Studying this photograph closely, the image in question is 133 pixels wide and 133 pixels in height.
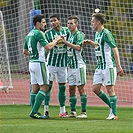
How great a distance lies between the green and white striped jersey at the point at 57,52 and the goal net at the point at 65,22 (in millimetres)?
4329

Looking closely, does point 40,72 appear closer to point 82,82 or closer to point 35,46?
point 35,46

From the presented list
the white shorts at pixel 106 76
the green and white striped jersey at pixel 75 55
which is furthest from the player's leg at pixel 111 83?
the green and white striped jersey at pixel 75 55

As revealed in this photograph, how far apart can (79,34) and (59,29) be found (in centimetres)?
43

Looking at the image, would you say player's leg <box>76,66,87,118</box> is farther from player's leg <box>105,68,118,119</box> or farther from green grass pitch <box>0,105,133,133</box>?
player's leg <box>105,68,118,119</box>

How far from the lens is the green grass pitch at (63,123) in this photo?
37.1 ft

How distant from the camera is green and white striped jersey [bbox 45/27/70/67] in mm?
14453

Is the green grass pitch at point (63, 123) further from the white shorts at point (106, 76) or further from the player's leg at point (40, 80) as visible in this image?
the white shorts at point (106, 76)

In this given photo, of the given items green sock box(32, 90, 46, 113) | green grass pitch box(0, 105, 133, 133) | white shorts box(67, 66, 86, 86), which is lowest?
green grass pitch box(0, 105, 133, 133)

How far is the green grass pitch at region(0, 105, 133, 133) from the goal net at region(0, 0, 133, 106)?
11.7ft

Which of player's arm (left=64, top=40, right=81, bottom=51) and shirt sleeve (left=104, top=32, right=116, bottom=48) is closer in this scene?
shirt sleeve (left=104, top=32, right=116, bottom=48)

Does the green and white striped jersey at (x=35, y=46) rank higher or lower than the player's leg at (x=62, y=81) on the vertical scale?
higher

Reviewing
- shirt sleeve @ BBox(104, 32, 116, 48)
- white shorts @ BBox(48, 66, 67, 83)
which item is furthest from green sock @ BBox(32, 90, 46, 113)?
shirt sleeve @ BBox(104, 32, 116, 48)

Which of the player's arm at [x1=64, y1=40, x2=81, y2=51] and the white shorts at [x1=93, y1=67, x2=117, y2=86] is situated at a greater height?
the player's arm at [x1=64, y1=40, x2=81, y2=51]

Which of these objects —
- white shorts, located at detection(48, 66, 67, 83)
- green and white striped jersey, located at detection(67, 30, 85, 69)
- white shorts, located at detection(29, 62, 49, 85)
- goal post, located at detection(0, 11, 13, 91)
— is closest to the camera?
white shorts, located at detection(29, 62, 49, 85)
